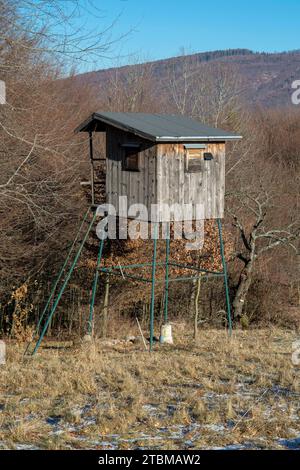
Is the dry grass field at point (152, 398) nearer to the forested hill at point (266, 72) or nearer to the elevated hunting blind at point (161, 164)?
the elevated hunting blind at point (161, 164)

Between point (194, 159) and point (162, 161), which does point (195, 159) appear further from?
point (162, 161)

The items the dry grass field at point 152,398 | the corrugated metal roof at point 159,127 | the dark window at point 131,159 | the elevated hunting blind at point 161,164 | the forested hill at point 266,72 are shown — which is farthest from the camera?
the forested hill at point 266,72

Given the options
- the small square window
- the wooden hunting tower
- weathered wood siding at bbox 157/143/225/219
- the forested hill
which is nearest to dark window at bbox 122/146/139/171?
the wooden hunting tower

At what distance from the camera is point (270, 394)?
10430 mm

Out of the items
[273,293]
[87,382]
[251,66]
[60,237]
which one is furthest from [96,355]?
[251,66]

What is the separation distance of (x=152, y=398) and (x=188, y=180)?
5.71 meters

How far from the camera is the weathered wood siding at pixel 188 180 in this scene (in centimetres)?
1401

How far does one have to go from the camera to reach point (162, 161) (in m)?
14.0

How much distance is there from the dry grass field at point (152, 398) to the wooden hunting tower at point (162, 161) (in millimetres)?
3249

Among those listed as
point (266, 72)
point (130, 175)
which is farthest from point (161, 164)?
point (266, 72)

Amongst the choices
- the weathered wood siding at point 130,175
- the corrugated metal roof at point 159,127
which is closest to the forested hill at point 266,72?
the corrugated metal roof at point 159,127

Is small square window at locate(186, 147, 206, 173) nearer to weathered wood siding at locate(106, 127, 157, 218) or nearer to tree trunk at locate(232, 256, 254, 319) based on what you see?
weathered wood siding at locate(106, 127, 157, 218)
